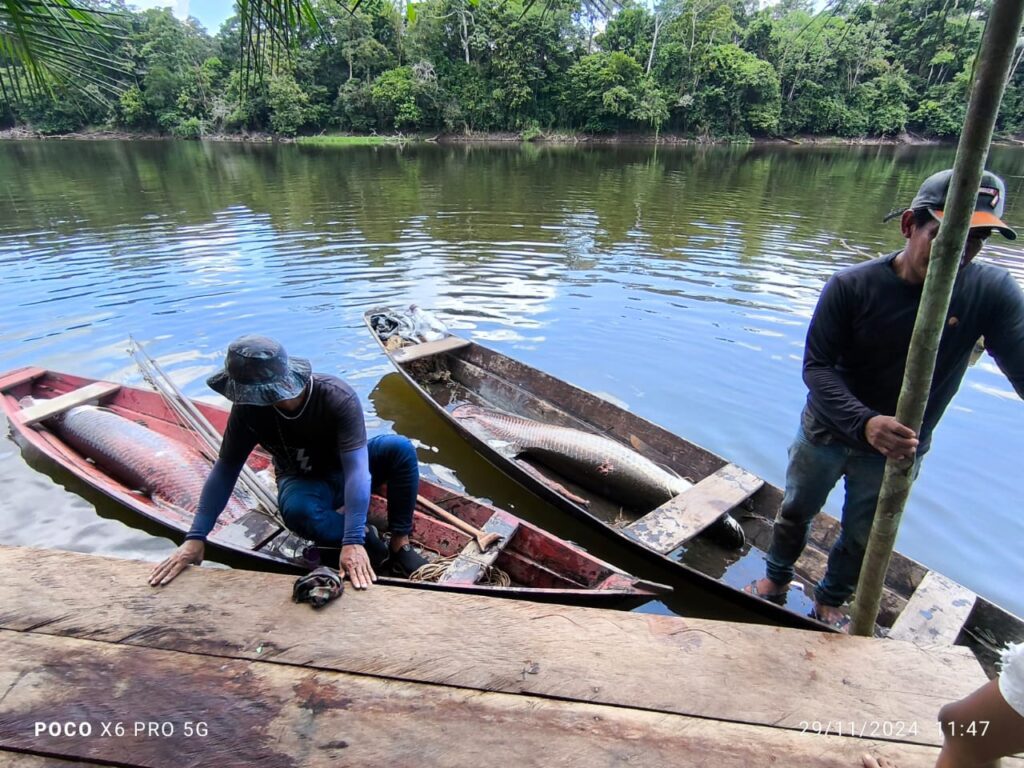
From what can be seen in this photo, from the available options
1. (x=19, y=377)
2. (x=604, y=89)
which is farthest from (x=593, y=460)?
(x=604, y=89)

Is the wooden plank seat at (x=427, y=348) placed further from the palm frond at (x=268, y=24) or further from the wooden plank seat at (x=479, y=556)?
the palm frond at (x=268, y=24)

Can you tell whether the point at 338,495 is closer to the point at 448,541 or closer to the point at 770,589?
the point at 448,541

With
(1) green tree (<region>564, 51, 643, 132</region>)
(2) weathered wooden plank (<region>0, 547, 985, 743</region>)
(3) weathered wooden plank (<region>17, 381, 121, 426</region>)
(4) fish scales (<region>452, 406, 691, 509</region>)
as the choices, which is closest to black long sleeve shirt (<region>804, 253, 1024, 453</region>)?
(2) weathered wooden plank (<region>0, 547, 985, 743</region>)

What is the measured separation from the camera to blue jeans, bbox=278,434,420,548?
3516mm

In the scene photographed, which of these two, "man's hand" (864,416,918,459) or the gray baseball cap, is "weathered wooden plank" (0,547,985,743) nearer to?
"man's hand" (864,416,918,459)

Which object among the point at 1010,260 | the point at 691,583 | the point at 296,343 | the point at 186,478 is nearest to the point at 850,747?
the point at 691,583

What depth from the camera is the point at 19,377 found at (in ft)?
20.2

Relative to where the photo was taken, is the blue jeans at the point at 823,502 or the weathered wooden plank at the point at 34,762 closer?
the weathered wooden plank at the point at 34,762

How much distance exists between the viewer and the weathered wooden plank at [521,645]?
2111 millimetres

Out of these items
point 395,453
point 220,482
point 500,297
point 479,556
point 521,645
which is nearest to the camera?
point 521,645

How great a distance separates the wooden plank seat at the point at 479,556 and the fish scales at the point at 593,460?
4.09 feet

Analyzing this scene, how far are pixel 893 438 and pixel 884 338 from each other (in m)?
0.77

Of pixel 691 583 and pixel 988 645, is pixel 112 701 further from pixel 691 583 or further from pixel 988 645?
pixel 988 645

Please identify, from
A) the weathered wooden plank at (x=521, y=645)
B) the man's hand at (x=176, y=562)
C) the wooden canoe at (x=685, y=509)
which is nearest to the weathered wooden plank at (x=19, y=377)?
the wooden canoe at (x=685, y=509)
